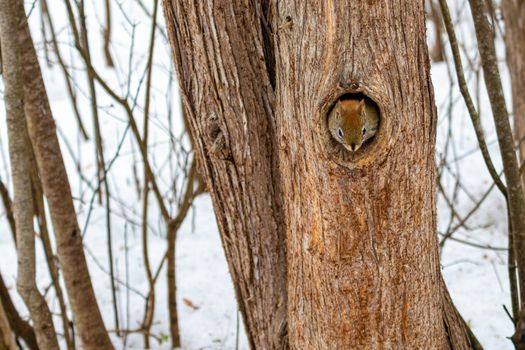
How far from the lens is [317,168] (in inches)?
74.0

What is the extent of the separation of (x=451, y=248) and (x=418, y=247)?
2.71m

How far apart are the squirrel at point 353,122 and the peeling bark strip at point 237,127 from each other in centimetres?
47

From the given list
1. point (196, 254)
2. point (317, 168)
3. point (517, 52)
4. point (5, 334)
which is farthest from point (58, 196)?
point (517, 52)

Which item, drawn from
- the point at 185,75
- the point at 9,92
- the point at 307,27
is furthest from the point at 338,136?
the point at 9,92

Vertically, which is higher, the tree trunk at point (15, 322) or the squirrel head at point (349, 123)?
the squirrel head at point (349, 123)

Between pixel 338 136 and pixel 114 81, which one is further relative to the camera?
pixel 114 81

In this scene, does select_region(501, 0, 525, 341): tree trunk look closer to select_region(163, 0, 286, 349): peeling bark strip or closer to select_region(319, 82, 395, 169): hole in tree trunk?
select_region(163, 0, 286, 349): peeling bark strip

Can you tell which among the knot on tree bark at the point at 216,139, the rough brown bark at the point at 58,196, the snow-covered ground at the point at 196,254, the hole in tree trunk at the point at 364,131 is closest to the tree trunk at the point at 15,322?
the snow-covered ground at the point at 196,254

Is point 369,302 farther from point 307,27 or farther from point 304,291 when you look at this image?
point 307,27

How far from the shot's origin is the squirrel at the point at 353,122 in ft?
5.60

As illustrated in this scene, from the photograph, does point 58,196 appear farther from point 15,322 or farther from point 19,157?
point 15,322

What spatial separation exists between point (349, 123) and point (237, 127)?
60 cm

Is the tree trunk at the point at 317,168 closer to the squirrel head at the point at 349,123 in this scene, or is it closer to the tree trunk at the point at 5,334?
the squirrel head at the point at 349,123

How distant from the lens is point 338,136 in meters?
1.78
